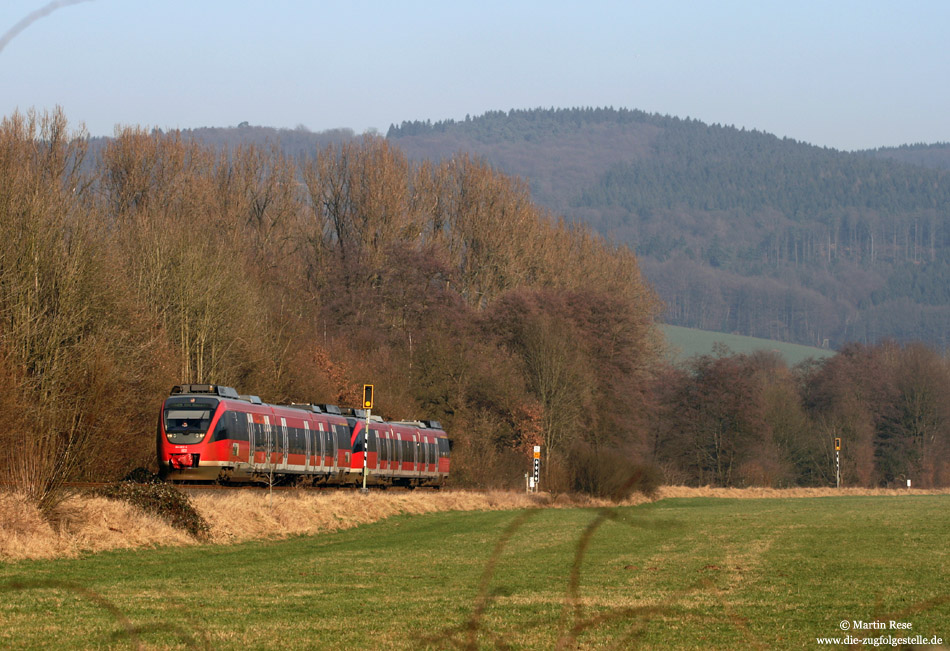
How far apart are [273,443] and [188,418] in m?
4.58

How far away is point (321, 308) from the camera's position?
8544 centimetres

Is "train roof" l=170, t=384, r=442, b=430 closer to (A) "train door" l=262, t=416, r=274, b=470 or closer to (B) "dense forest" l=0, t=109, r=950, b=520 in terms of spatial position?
(A) "train door" l=262, t=416, r=274, b=470

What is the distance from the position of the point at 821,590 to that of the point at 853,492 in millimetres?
78042

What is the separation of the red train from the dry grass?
3346 millimetres

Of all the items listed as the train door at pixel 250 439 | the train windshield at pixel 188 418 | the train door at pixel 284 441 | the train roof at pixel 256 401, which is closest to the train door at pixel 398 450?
the train roof at pixel 256 401

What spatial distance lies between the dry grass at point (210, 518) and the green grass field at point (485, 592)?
26.2 inches

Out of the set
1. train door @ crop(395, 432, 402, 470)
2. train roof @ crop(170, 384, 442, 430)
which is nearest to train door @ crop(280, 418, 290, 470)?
train roof @ crop(170, 384, 442, 430)

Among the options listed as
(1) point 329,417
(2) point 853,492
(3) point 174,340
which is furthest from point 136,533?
(2) point 853,492

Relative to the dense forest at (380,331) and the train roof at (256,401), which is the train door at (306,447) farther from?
the dense forest at (380,331)

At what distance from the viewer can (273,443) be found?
43.9m

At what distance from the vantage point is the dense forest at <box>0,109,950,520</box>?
1663 inches

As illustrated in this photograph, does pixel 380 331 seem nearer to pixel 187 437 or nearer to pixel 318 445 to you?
pixel 318 445

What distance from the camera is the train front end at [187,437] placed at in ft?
130

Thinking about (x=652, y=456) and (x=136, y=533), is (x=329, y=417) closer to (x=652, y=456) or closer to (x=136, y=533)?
(x=136, y=533)
